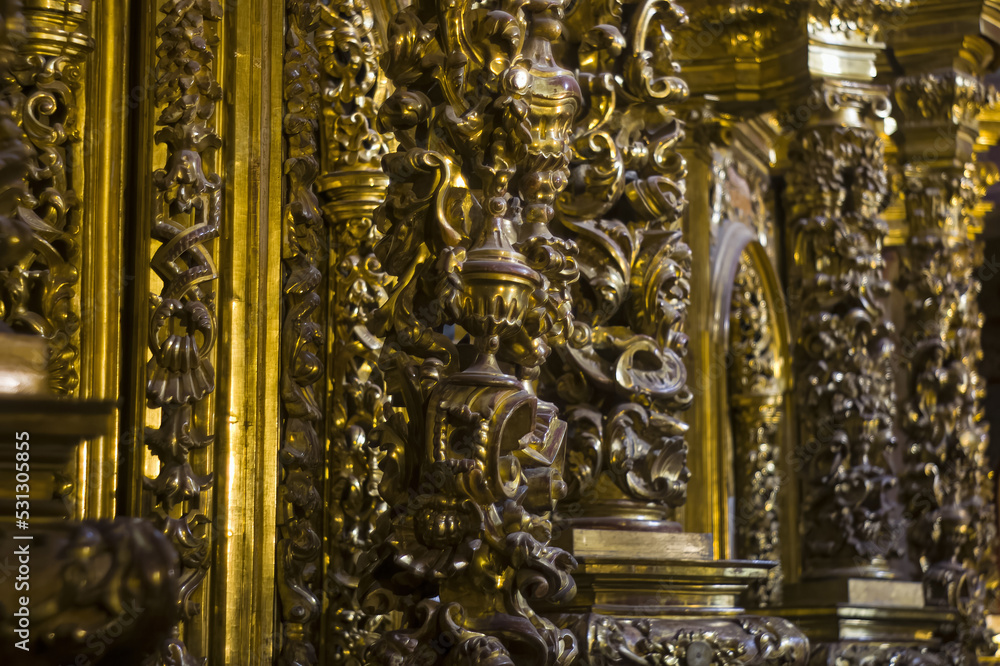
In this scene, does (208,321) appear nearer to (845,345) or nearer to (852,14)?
(845,345)

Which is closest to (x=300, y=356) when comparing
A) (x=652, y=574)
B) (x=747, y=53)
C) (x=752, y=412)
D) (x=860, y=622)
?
(x=652, y=574)

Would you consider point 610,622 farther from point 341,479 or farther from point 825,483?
point 825,483

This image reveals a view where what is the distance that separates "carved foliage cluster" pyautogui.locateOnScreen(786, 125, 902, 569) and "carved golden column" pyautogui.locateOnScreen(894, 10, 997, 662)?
63cm

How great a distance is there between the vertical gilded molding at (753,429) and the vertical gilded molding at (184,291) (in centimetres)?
420

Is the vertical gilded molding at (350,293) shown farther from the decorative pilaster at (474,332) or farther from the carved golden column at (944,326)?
the carved golden column at (944,326)

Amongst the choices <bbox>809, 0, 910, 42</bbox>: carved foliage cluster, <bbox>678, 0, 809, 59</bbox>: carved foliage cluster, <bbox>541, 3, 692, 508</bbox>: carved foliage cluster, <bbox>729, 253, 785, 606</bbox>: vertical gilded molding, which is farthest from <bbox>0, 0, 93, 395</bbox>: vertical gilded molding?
<bbox>729, 253, 785, 606</bbox>: vertical gilded molding

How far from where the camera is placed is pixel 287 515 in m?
3.13

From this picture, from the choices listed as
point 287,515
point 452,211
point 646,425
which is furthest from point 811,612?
point 452,211

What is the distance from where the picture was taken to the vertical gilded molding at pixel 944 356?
5.70 meters

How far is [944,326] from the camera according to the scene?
5.95 meters

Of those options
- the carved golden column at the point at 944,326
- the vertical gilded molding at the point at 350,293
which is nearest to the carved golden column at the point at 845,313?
the carved golden column at the point at 944,326

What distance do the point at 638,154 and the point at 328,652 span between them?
1.45 metres

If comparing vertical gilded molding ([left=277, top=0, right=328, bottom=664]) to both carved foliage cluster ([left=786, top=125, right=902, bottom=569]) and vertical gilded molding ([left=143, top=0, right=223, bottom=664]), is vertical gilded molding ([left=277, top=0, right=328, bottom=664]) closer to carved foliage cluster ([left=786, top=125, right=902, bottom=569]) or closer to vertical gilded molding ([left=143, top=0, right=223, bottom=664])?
vertical gilded molding ([left=143, top=0, right=223, bottom=664])

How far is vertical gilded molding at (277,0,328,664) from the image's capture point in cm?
310
